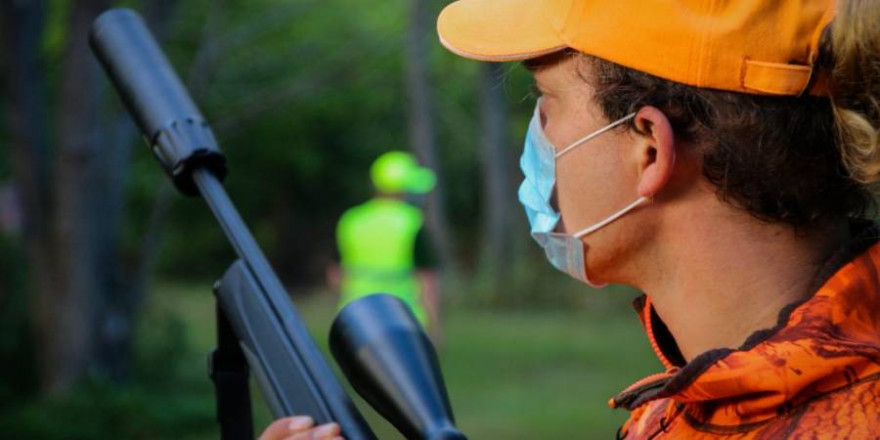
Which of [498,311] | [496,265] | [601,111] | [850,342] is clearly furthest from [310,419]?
[496,265]

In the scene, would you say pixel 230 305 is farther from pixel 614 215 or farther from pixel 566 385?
pixel 566 385

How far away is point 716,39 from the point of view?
77.9 inches

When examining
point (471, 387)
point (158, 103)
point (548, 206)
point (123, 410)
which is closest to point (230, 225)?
point (158, 103)

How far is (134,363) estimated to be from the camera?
11453 millimetres

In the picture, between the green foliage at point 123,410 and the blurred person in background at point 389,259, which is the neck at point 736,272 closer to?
the green foliage at point 123,410

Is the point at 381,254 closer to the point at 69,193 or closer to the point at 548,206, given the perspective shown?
the point at 69,193

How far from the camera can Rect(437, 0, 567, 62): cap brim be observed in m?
2.13

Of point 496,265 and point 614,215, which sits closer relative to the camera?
point 614,215

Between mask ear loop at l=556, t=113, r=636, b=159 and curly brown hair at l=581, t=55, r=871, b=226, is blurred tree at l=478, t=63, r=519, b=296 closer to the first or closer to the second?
mask ear loop at l=556, t=113, r=636, b=159

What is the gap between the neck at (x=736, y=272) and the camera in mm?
2031

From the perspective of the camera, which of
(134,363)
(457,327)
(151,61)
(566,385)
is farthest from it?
(457,327)

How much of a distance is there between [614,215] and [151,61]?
1.10m

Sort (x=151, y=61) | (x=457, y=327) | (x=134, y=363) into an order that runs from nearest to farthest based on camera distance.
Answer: (x=151, y=61), (x=134, y=363), (x=457, y=327)

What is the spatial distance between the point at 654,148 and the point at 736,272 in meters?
0.22
